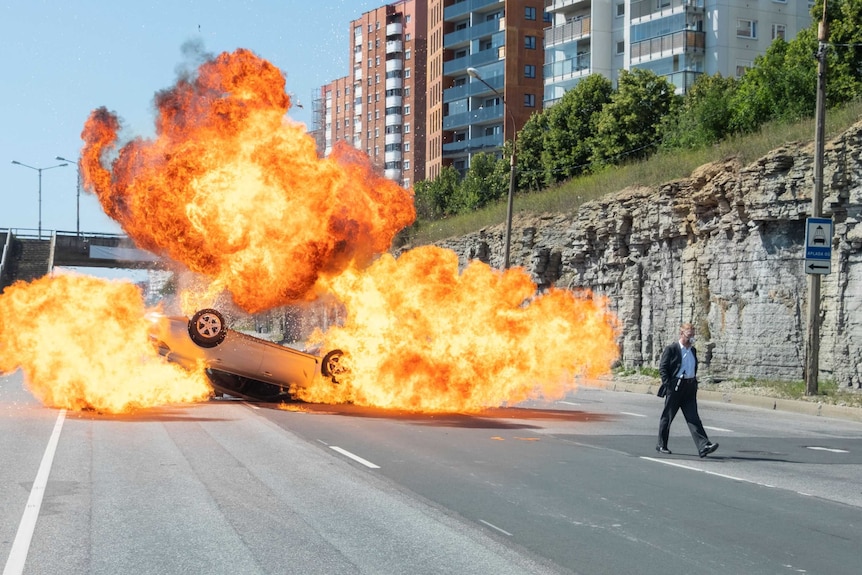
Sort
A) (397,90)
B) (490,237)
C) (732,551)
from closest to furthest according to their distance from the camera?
(732,551)
(490,237)
(397,90)

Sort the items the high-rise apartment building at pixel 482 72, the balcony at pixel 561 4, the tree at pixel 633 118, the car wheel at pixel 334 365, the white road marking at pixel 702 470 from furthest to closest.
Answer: the high-rise apartment building at pixel 482 72, the balcony at pixel 561 4, the tree at pixel 633 118, the car wheel at pixel 334 365, the white road marking at pixel 702 470

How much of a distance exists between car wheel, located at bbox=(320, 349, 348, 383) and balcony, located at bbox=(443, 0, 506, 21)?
76.7m

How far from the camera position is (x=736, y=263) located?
3033 cm

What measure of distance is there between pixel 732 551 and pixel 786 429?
11.2 meters

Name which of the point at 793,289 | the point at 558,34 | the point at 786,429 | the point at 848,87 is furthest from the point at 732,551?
the point at 558,34

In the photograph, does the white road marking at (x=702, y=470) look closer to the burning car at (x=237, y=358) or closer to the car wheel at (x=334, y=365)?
the car wheel at (x=334, y=365)

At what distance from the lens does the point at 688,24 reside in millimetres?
64375

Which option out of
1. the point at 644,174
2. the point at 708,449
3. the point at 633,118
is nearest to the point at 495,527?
the point at 708,449

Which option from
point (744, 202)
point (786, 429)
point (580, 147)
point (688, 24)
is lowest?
point (786, 429)

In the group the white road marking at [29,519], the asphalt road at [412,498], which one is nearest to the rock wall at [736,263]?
the asphalt road at [412,498]

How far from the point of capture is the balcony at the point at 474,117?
8925cm

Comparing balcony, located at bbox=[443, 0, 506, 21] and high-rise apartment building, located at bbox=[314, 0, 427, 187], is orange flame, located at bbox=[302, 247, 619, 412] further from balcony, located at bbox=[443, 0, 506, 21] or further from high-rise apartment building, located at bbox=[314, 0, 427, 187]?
high-rise apartment building, located at bbox=[314, 0, 427, 187]

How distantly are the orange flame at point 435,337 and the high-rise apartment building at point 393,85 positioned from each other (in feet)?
307

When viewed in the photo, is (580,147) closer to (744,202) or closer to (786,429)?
(744,202)
